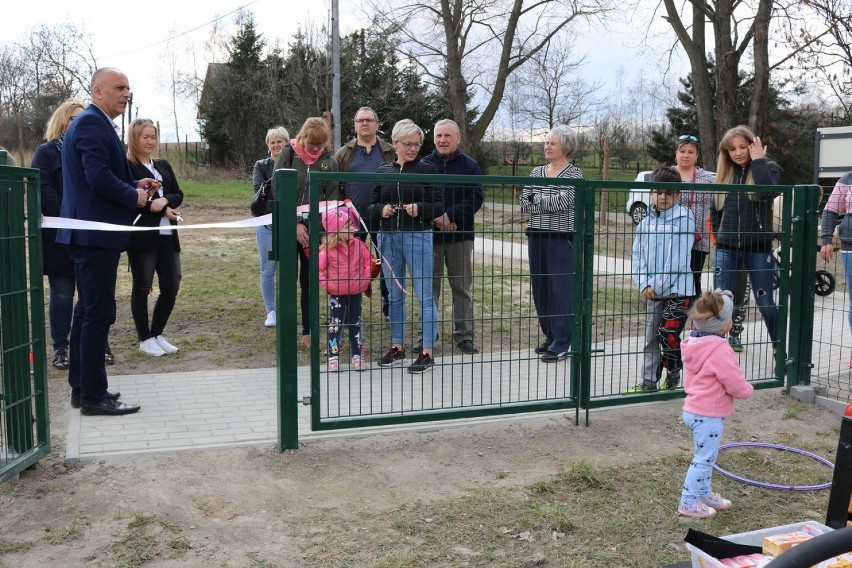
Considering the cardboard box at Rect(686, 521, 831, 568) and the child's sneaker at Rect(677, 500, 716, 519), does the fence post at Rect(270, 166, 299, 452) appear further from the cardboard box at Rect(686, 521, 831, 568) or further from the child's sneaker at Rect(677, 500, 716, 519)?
the cardboard box at Rect(686, 521, 831, 568)

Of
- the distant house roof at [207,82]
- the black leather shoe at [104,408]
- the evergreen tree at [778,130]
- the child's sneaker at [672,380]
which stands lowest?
the black leather shoe at [104,408]

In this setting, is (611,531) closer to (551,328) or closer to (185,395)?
(551,328)

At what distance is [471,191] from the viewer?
4.88m

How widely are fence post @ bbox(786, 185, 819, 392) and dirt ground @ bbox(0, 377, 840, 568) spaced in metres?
0.55

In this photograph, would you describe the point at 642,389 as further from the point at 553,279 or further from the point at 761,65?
the point at 761,65

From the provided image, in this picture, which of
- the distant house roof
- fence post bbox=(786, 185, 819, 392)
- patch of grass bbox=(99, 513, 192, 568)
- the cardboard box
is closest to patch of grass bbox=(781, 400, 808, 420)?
fence post bbox=(786, 185, 819, 392)

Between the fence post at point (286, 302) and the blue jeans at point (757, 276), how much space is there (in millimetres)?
3065

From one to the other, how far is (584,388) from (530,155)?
1332 inches

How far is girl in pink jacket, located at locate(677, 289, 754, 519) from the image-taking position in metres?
3.83

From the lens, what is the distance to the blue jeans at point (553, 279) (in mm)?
5102

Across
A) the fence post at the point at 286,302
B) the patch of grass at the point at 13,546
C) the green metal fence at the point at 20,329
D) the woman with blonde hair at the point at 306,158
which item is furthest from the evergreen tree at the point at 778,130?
the patch of grass at the point at 13,546

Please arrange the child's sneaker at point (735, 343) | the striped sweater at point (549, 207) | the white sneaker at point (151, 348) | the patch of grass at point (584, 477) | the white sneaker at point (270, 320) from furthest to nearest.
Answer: the white sneaker at point (270, 320) → the white sneaker at point (151, 348) → the child's sneaker at point (735, 343) → the striped sweater at point (549, 207) → the patch of grass at point (584, 477)

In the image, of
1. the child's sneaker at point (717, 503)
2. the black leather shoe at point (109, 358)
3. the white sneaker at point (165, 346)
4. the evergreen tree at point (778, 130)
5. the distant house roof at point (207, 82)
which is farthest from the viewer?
the distant house roof at point (207, 82)

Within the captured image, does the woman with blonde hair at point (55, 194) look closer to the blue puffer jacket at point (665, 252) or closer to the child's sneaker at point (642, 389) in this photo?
the child's sneaker at point (642, 389)
